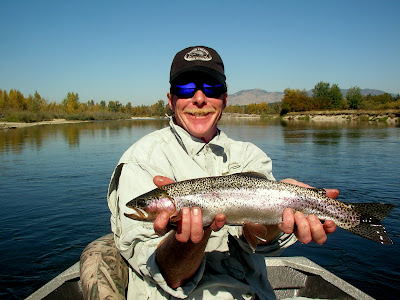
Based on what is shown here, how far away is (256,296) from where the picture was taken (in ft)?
10.6

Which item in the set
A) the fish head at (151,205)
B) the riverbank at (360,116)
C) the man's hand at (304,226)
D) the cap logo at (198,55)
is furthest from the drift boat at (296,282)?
the riverbank at (360,116)

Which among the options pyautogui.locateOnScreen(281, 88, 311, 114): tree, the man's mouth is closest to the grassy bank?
pyautogui.locateOnScreen(281, 88, 311, 114): tree

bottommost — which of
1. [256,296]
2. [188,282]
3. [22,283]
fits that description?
[22,283]

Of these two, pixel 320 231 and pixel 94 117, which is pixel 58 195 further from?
pixel 94 117

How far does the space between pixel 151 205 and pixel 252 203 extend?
0.94 m

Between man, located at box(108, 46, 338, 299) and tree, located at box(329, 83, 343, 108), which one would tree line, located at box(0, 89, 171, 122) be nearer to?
man, located at box(108, 46, 338, 299)

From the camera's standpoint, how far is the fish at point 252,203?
2924 millimetres

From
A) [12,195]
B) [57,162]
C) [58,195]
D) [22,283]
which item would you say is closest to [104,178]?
[58,195]

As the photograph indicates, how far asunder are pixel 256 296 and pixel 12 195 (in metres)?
13.4

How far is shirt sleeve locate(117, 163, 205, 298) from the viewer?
2.68 meters

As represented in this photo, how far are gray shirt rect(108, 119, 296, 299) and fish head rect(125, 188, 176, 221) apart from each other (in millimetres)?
93

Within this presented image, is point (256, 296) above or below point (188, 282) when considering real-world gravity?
below

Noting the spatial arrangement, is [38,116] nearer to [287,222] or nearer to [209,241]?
[209,241]

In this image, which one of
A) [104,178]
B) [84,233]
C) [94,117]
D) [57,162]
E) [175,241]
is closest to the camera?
[175,241]
